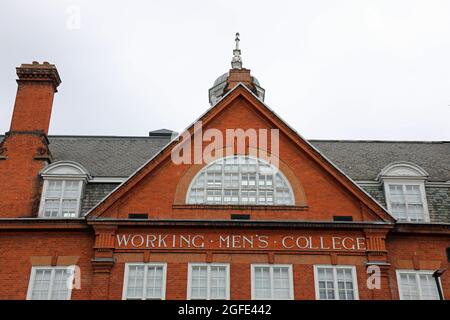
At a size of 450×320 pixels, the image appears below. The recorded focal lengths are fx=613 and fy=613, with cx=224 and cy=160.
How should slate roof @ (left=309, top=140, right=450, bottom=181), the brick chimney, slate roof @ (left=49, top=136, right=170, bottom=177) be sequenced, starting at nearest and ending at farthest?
the brick chimney, slate roof @ (left=49, top=136, right=170, bottom=177), slate roof @ (left=309, top=140, right=450, bottom=181)

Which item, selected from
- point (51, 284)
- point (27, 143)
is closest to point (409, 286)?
point (51, 284)

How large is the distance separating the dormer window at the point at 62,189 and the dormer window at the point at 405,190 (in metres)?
12.3

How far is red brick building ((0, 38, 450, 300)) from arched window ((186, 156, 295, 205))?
4 centimetres

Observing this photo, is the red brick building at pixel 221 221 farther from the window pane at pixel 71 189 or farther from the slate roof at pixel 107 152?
the slate roof at pixel 107 152

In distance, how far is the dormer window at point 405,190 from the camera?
24641mm

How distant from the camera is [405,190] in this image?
25.0m

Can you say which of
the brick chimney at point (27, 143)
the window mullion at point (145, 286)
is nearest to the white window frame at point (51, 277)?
the brick chimney at point (27, 143)

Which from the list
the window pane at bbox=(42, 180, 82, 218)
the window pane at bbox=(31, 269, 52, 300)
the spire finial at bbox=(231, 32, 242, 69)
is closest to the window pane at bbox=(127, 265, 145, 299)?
the window pane at bbox=(31, 269, 52, 300)

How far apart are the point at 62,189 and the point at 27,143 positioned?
111 inches

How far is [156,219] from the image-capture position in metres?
23.3

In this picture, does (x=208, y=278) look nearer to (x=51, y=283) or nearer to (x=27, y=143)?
(x=51, y=283)

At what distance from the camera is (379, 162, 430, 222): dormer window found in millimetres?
24641

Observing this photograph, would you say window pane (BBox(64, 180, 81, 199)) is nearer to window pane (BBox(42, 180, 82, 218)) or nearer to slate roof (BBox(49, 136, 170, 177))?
window pane (BBox(42, 180, 82, 218))
